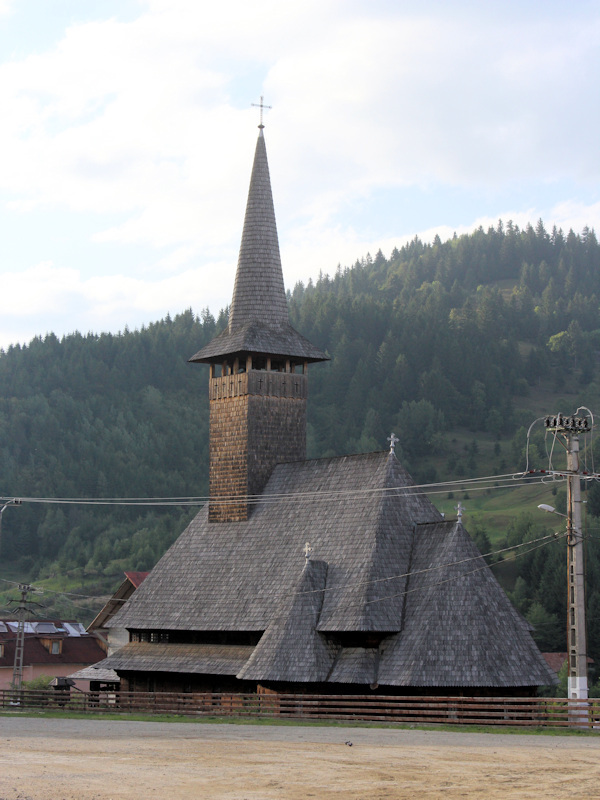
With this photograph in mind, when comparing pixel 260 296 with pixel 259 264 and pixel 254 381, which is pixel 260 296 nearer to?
pixel 259 264

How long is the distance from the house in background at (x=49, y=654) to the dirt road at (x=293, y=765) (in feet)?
137

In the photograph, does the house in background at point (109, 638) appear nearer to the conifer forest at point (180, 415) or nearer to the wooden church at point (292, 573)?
the wooden church at point (292, 573)

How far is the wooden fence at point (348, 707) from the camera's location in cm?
3141

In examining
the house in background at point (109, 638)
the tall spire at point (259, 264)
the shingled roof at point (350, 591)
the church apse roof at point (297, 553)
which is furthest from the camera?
the tall spire at point (259, 264)

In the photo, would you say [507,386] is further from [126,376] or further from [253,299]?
[253,299]

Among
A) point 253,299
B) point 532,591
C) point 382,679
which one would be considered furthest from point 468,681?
point 532,591

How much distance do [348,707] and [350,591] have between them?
3.66m

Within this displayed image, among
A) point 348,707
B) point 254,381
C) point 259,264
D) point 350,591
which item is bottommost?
point 348,707

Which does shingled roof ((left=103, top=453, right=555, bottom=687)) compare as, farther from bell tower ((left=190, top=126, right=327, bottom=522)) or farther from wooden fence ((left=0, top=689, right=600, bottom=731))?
bell tower ((left=190, top=126, right=327, bottom=522))

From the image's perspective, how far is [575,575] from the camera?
101 ft

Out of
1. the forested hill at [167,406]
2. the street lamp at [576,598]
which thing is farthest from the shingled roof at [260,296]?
the forested hill at [167,406]

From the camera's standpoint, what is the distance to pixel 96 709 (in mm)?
43500

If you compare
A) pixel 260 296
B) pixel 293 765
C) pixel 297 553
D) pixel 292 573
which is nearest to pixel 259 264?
pixel 260 296

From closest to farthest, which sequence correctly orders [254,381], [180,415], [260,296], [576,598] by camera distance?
[576,598]
[254,381]
[260,296]
[180,415]
